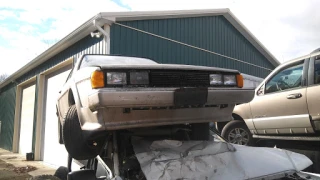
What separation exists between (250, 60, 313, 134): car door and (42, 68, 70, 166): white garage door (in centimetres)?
721

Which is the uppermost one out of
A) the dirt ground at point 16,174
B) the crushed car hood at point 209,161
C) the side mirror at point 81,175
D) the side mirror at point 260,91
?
the side mirror at point 260,91

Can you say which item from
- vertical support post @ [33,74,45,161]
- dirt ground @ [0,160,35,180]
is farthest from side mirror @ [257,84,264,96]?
vertical support post @ [33,74,45,161]

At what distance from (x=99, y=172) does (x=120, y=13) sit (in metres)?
5.28

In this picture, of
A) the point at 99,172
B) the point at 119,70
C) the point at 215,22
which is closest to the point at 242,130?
the point at 99,172

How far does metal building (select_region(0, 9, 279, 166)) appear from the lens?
8188 millimetres

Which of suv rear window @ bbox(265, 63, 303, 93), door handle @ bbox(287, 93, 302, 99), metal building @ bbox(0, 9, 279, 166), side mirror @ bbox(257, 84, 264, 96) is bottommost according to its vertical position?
door handle @ bbox(287, 93, 302, 99)

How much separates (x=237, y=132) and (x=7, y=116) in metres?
18.2

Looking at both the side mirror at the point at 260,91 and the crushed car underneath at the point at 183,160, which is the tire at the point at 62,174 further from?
the side mirror at the point at 260,91

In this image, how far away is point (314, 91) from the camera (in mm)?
4773

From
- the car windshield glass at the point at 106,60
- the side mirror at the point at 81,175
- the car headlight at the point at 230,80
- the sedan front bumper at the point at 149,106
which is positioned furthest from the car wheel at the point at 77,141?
the car headlight at the point at 230,80

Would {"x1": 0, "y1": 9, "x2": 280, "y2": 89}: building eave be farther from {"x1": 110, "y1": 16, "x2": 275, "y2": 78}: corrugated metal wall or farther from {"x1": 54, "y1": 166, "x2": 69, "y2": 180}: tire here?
{"x1": 54, "y1": 166, "x2": 69, "y2": 180}: tire

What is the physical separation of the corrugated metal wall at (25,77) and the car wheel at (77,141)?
183 inches

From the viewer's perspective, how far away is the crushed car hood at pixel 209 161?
258 centimetres

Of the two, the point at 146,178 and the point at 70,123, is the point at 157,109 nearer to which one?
the point at 146,178
